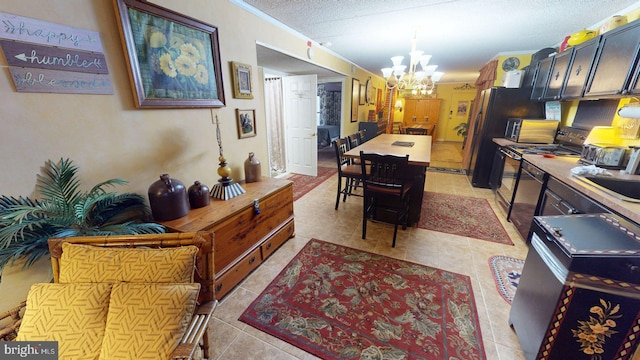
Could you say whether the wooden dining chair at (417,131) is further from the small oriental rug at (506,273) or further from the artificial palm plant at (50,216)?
the artificial palm plant at (50,216)

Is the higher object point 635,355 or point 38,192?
point 38,192

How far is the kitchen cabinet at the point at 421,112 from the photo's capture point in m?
9.41

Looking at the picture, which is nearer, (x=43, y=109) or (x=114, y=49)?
(x=43, y=109)

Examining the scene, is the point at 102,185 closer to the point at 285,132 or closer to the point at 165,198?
the point at 165,198

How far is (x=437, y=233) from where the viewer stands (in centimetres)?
257

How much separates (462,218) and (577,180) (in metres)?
1.33

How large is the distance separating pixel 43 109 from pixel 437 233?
322cm

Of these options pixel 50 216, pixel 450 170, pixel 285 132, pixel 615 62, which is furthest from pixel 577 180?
pixel 285 132

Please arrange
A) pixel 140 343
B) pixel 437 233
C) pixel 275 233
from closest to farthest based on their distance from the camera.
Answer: pixel 140 343
pixel 275 233
pixel 437 233

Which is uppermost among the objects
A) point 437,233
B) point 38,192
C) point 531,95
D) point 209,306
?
point 531,95

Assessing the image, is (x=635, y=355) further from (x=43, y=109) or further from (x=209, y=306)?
(x=43, y=109)

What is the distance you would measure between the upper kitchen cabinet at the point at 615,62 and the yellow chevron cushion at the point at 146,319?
3288 millimetres

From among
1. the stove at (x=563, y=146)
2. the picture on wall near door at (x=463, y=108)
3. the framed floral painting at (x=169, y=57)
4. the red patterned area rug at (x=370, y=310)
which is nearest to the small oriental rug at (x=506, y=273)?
the red patterned area rug at (x=370, y=310)

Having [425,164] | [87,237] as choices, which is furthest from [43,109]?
[425,164]
